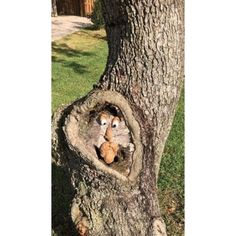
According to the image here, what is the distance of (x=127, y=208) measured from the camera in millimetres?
2314

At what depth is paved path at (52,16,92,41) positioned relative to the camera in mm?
2725

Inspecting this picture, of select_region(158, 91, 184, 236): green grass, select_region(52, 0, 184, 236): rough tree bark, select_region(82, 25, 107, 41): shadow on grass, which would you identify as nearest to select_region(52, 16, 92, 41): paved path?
select_region(82, 25, 107, 41): shadow on grass

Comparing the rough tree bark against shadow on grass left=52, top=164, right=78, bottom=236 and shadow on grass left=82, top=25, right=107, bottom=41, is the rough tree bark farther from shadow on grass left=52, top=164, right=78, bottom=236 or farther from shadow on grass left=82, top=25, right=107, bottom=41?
shadow on grass left=82, top=25, right=107, bottom=41

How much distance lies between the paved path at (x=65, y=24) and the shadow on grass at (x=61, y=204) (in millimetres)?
708

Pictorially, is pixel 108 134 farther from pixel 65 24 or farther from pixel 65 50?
pixel 65 50

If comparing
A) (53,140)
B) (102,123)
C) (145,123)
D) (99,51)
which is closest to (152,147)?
(145,123)

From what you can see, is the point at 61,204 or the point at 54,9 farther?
the point at 61,204

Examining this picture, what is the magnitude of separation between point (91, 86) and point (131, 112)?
118 centimetres

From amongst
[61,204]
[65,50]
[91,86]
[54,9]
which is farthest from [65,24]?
[61,204]

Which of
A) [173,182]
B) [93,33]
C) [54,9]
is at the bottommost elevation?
[173,182]

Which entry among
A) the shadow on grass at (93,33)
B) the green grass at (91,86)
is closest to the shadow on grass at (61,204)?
the green grass at (91,86)

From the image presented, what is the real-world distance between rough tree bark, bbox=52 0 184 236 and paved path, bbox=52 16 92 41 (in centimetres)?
51

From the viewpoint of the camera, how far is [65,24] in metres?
2.83
